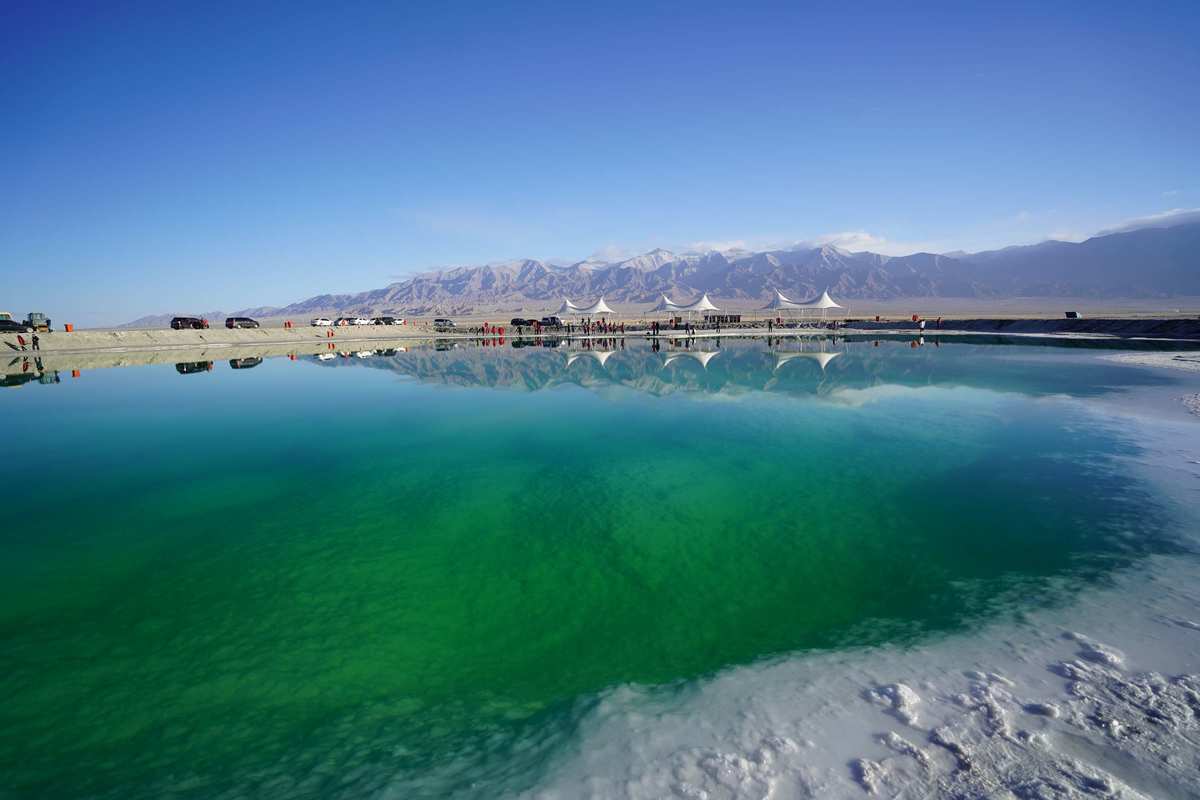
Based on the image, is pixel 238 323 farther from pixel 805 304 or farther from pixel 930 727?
pixel 930 727

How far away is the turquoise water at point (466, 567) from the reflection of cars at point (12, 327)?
145 feet

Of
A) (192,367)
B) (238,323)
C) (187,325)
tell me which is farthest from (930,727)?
(238,323)

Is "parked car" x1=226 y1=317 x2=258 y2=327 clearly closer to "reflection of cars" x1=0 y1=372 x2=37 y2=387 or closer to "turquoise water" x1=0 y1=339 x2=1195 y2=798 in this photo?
"reflection of cars" x1=0 y1=372 x2=37 y2=387

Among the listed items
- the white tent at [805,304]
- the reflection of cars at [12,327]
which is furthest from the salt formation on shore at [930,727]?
the white tent at [805,304]

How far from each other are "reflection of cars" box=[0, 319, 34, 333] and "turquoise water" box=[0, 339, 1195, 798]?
145ft

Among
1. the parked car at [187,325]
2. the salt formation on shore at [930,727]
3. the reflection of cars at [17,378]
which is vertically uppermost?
the parked car at [187,325]

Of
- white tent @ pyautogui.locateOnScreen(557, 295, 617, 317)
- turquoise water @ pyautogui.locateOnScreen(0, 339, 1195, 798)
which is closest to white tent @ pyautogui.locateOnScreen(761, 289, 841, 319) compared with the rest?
white tent @ pyautogui.locateOnScreen(557, 295, 617, 317)

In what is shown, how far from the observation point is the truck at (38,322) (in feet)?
184

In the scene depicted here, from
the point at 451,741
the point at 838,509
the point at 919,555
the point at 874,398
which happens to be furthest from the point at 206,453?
the point at 874,398

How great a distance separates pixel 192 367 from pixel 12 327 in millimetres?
26366

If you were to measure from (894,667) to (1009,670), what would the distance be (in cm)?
128

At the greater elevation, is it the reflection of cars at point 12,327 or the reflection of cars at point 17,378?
the reflection of cars at point 12,327

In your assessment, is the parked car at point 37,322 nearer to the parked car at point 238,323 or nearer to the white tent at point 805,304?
the parked car at point 238,323

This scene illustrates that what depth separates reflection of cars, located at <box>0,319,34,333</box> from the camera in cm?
5147
